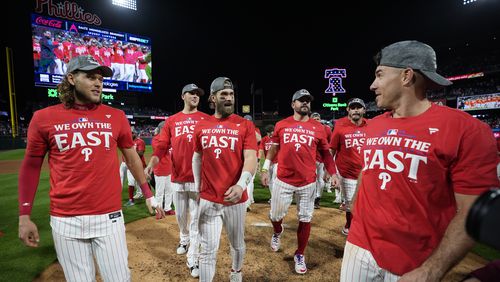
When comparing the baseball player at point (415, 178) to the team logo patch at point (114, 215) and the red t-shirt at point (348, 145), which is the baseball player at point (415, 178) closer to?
the team logo patch at point (114, 215)

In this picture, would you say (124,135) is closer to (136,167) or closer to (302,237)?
(136,167)

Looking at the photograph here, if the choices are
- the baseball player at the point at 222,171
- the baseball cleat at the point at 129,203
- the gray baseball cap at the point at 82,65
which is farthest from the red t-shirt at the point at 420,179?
the baseball cleat at the point at 129,203

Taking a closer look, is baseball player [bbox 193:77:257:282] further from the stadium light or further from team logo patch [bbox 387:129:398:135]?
the stadium light

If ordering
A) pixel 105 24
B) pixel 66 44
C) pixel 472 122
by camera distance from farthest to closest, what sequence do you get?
pixel 105 24, pixel 66 44, pixel 472 122

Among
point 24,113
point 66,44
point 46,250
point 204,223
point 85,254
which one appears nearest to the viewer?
point 85,254

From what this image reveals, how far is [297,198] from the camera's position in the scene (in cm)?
471

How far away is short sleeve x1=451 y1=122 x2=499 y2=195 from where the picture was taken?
1.44 m

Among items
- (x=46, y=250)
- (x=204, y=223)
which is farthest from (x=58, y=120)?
(x=46, y=250)

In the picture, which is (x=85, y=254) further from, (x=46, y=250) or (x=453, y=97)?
(x=453, y=97)

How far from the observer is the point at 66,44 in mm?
24531

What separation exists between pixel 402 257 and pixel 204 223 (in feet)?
7.14

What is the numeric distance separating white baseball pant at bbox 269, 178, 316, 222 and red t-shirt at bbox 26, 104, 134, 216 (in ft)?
9.44

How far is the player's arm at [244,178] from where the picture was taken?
278 centimetres

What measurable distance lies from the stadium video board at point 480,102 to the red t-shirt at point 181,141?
3713 cm
